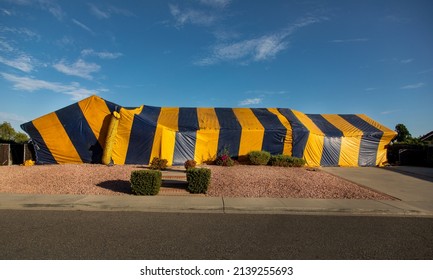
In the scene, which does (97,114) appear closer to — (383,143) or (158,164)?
(158,164)

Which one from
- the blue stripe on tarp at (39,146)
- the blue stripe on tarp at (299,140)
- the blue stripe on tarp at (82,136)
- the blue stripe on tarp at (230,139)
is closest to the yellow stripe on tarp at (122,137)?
the blue stripe on tarp at (82,136)

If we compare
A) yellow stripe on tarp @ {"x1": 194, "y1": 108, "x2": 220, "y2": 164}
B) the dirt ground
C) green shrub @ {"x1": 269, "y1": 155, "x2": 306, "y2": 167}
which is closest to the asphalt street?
the dirt ground

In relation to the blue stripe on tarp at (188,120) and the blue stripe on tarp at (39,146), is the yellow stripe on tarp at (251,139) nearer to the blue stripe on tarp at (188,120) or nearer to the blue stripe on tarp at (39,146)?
the blue stripe on tarp at (188,120)

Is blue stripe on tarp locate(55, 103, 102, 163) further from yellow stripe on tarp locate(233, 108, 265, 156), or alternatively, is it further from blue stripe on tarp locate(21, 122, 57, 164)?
yellow stripe on tarp locate(233, 108, 265, 156)

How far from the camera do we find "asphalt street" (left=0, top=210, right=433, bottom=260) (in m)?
4.22

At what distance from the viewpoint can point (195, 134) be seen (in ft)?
54.2

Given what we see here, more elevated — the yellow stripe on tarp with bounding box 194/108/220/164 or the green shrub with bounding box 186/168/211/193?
the yellow stripe on tarp with bounding box 194/108/220/164

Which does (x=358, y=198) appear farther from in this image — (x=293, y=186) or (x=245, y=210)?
(x=245, y=210)

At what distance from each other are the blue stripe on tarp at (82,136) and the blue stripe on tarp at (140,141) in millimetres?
1759

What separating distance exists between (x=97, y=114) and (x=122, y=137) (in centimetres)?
199

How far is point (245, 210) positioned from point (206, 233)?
83.1 inches

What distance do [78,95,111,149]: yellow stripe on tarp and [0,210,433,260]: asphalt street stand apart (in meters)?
9.05

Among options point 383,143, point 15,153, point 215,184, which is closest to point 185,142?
point 215,184

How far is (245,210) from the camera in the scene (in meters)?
7.06
